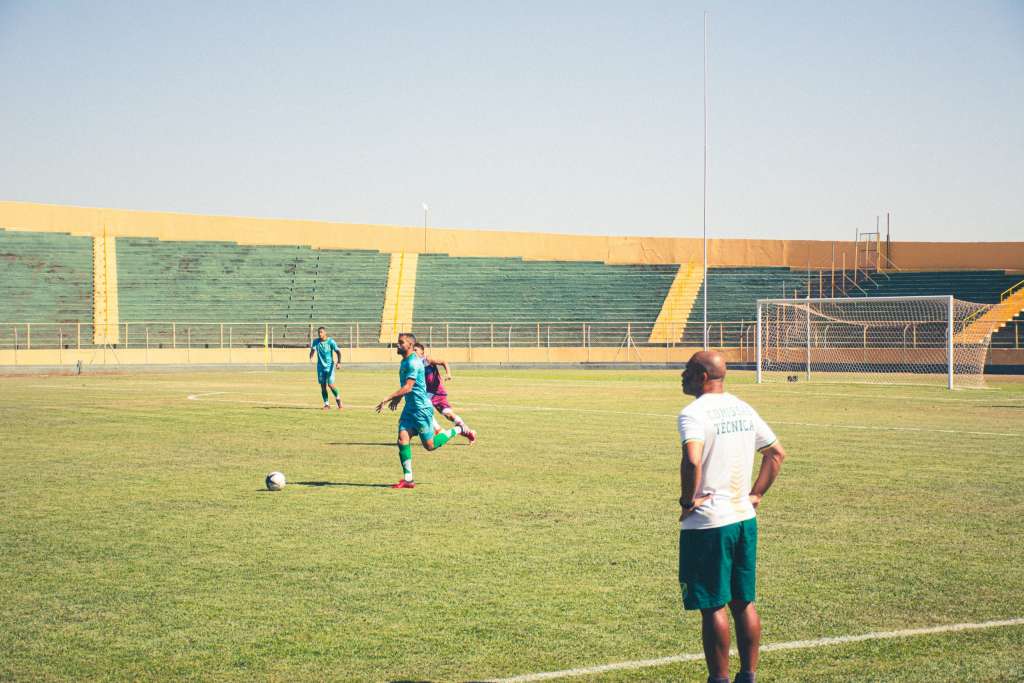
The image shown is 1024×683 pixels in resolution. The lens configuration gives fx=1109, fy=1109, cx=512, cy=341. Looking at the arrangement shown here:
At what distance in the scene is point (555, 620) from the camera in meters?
7.15

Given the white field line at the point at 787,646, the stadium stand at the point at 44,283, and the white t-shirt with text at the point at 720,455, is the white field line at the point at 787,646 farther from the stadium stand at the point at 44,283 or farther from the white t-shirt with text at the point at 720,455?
the stadium stand at the point at 44,283

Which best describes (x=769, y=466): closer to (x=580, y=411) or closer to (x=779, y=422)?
(x=779, y=422)

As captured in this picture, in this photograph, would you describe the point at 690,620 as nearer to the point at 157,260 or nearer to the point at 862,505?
the point at 862,505

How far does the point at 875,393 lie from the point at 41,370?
35.5m

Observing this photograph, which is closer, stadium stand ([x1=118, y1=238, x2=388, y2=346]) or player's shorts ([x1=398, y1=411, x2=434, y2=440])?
player's shorts ([x1=398, y1=411, x2=434, y2=440])

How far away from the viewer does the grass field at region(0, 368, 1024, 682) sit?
6395 millimetres

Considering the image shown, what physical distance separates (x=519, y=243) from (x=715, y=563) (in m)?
64.5

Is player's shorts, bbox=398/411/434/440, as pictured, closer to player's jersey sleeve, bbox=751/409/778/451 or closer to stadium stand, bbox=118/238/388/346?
player's jersey sleeve, bbox=751/409/778/451

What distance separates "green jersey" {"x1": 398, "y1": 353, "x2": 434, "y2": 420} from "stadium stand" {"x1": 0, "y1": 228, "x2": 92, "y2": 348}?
41275 mm

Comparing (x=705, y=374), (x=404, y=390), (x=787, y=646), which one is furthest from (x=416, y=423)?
(x=705, y=374)

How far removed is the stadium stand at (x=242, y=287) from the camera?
55719 millimetres

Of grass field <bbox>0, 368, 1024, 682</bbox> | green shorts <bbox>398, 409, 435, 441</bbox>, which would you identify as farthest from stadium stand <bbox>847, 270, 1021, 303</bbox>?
green shorts <bbox>398, 409, 435, 441</bbox>

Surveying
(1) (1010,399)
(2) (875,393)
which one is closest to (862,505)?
(1) (1010,399)

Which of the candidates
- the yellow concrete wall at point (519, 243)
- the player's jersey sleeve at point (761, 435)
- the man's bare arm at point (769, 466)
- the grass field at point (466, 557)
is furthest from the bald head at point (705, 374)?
the yellow concrete wall at point (519, 243)
